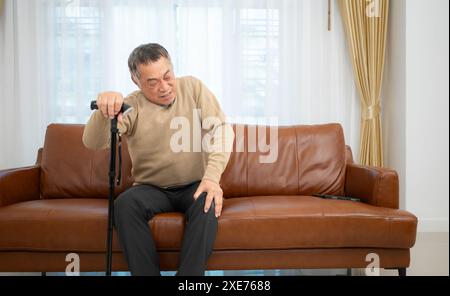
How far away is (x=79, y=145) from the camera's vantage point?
2510 mm

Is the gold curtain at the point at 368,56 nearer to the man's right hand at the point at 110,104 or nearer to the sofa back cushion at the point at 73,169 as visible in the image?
the sofa back cushion at the point at 73,169

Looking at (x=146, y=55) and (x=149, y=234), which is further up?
(x=146, y=55)

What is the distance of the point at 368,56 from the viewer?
2.98m

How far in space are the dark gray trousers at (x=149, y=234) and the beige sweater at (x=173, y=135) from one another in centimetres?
15

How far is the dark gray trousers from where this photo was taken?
1.63 m

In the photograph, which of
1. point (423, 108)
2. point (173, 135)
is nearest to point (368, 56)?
point (423, 108)

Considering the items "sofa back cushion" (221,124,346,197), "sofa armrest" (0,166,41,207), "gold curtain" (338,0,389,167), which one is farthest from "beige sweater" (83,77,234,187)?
"gold curtain" (338,0,389,167)

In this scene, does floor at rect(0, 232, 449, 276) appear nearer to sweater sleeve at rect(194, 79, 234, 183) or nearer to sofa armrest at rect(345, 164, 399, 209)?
sofa armrest at rect(345, 164, 399, 209)

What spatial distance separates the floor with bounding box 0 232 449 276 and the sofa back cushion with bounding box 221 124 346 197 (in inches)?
17.7

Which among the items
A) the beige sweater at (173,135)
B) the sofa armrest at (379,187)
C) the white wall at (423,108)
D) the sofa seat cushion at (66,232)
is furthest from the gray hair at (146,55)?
the white wall at (423,108)

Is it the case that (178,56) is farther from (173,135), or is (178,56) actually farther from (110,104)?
(110,104)

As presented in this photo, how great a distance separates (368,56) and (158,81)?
1.77 metres

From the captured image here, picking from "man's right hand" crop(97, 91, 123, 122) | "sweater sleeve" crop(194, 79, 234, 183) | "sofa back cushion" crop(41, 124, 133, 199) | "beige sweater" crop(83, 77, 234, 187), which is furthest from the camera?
"sofa back cushion" crop(41, 124, 133, 199)

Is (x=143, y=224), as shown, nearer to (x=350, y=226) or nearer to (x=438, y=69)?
(x=350, y=226)
